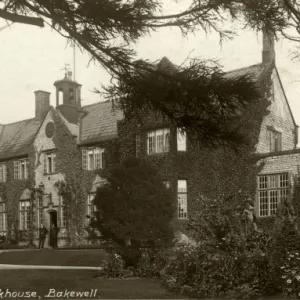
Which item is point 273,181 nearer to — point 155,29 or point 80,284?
point 80,284

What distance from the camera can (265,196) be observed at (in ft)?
82.8

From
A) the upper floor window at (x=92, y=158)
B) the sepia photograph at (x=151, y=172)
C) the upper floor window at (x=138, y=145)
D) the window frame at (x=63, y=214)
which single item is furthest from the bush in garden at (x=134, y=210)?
the window frame at (x=63, y=214)

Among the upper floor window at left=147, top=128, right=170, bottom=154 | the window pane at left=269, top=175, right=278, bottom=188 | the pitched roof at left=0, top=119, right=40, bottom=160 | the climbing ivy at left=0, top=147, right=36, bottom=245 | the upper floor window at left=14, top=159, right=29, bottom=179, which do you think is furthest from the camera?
the pitched roof at left=0, top=119, right=40, bottom=160

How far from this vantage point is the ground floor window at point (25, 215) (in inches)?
1355

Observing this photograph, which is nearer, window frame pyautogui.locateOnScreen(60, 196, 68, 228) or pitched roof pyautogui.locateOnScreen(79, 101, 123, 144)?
pitched roof pyautogui.locateOnScreen(79, 101, 123, 144)

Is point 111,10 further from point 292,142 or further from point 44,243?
point 44,243

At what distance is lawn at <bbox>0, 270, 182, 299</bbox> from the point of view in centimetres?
1164

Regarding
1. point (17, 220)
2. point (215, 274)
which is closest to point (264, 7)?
point (215, 274)

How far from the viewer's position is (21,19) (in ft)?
22.0

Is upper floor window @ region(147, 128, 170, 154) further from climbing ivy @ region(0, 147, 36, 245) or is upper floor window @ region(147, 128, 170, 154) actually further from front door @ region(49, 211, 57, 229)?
climbing ivy @ region(0, 147, 36, 245)

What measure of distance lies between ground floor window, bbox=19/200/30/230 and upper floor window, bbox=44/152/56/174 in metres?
2.44

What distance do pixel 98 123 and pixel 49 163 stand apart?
403cm

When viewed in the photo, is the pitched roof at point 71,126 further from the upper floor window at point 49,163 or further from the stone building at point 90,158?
the upper floor window at point 49,163

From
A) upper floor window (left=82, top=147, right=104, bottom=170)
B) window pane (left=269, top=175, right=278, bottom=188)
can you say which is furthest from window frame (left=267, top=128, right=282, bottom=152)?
upper floor window (left=82, top=147, right=104, bottom=170)
